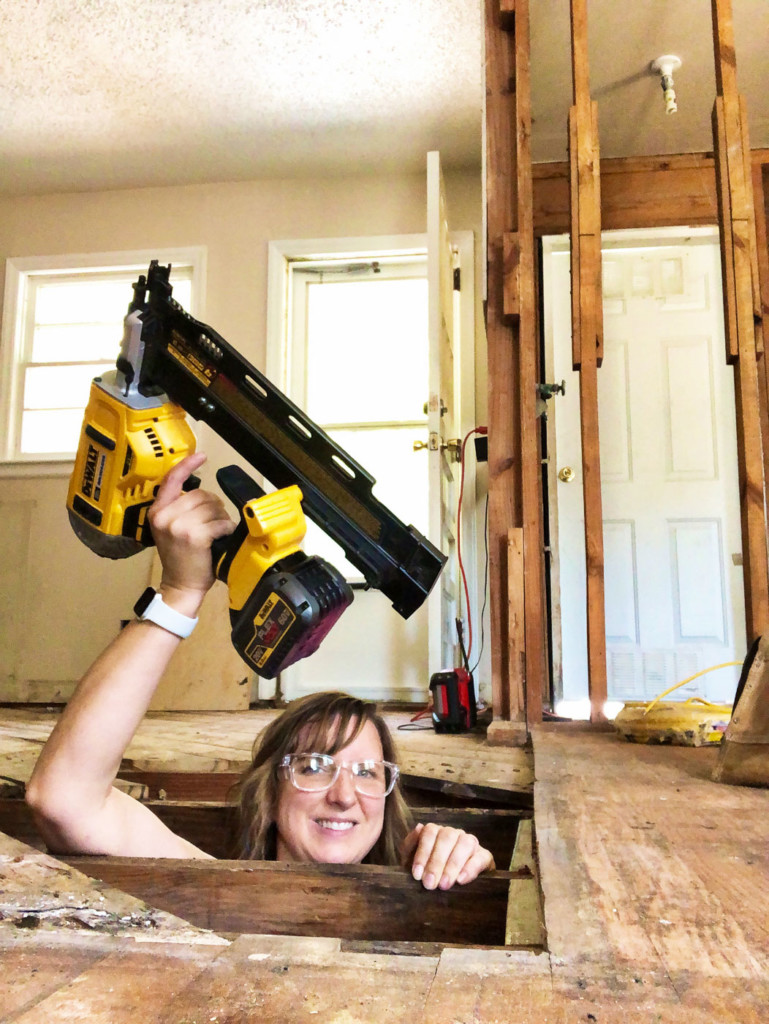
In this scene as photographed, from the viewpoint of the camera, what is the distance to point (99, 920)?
0.60 m

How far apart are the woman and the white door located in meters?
2.34

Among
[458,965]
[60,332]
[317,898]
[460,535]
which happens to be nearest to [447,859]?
[317,898]

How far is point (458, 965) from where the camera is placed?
19.2 inches

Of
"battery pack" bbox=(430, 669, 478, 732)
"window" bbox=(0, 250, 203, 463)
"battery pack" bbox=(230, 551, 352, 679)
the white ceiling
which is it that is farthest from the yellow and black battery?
"window" bbox=(0, 250, 203, 463)

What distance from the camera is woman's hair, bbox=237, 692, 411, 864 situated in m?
1.21

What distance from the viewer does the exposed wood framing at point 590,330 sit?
212 centimetres

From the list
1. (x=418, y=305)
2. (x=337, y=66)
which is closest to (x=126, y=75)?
(x=337, y=66)

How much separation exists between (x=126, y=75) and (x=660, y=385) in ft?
8.90

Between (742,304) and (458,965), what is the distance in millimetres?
1971

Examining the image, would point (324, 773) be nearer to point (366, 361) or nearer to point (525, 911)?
point (525, 911)

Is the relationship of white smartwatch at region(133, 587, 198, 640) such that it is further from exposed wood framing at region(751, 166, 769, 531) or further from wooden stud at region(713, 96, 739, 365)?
exposed wood framing at region(751, 166, 769, 531)

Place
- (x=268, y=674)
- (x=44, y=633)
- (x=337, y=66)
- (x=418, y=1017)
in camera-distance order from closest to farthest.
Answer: (x=418, y=1017)
(x=268, y=674)
(x=337, y=66)
(x=44, y=633)

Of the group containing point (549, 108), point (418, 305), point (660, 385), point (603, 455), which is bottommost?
point (603, 455)

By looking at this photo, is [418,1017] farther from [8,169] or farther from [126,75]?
[8,169]
